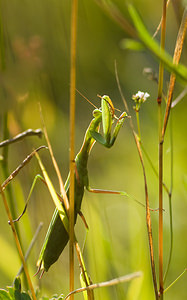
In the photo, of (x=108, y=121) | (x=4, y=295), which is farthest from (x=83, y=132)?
(x=4, y=295)

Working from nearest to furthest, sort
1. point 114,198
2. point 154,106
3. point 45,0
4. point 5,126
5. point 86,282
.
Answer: point 86,282, point 5,126, point 154,106, point 45,0, point 114,198

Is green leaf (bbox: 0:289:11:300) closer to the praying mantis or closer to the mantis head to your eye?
the praying mantis

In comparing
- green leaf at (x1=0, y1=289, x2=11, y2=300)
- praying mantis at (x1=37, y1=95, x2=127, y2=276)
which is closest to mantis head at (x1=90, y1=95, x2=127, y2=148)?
praying mantis at (x1=37, y1=95, x2=127, y2=276)

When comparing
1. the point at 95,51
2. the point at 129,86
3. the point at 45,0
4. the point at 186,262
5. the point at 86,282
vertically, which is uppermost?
the point at 45,0

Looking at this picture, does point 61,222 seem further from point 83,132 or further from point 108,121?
point 83,132

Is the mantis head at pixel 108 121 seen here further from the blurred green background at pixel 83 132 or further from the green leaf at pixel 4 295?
the green leaf at pixel 4 295

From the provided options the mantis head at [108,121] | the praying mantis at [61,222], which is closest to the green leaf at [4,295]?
the praying mantis at [61,222]

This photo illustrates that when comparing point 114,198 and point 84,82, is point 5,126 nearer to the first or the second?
point 114,198

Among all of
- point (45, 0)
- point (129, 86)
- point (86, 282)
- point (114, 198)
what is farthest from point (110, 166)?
point (86, 282)
